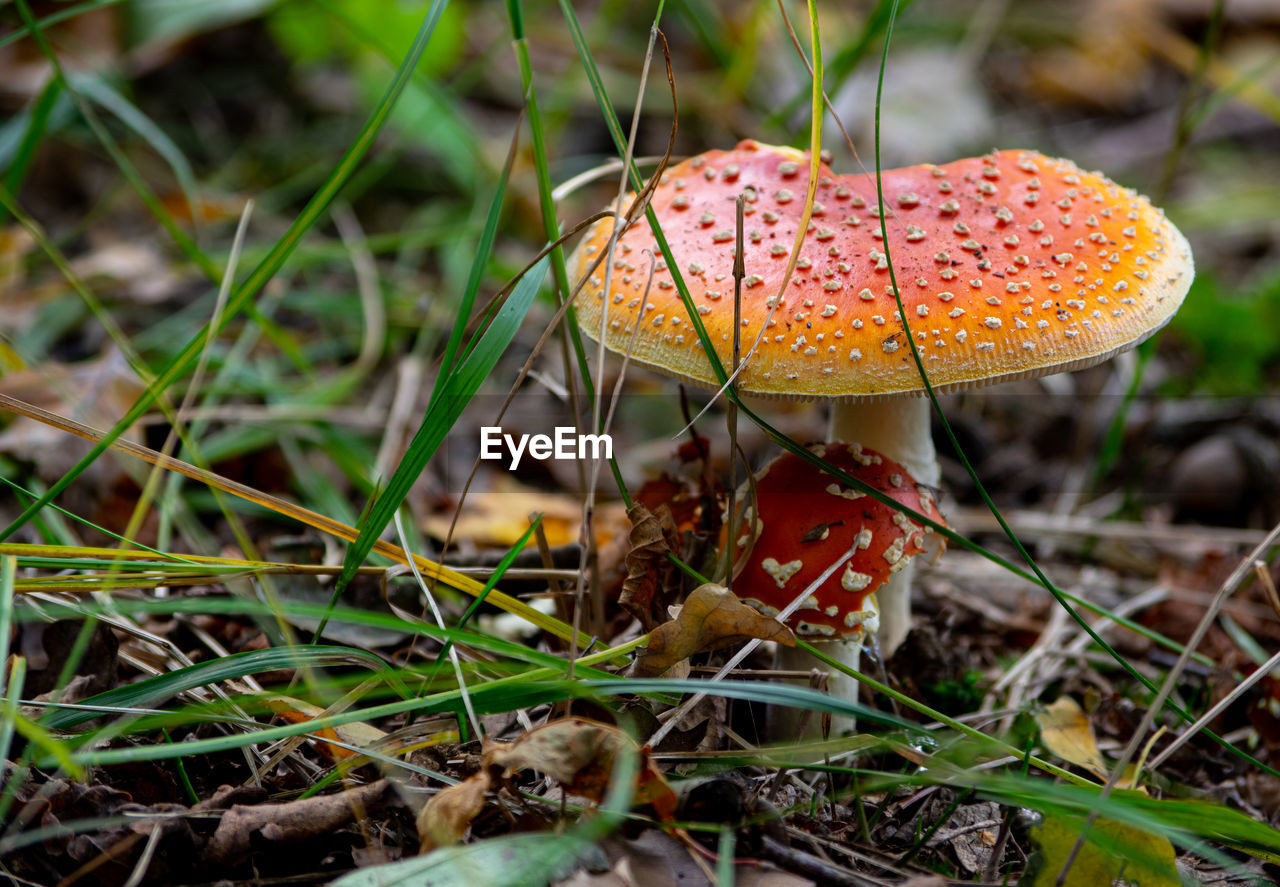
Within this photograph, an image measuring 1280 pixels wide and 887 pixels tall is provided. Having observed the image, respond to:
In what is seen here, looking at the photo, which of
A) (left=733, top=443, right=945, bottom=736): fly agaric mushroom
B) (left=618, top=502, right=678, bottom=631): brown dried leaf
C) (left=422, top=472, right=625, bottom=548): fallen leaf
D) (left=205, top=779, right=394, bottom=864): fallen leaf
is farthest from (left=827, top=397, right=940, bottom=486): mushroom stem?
(left=205, top=779, right=394, bottom=864): fallen leaf

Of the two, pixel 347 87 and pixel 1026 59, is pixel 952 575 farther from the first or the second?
pixel 1026 59

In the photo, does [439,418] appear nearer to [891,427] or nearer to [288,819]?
[288,819]

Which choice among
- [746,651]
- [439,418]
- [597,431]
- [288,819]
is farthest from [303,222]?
[746,651]

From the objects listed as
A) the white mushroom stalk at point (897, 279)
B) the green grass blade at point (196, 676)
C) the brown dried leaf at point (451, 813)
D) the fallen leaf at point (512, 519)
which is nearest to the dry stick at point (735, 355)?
the white mushroom stalk at point (897, 279)

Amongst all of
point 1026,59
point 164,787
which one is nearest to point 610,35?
point 1026,59

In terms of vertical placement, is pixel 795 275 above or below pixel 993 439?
above

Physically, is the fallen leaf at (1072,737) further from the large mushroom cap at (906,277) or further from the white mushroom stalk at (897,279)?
the large mushroom cap at (906,277)

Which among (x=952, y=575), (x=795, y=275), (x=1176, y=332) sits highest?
(x=795, y=275)
